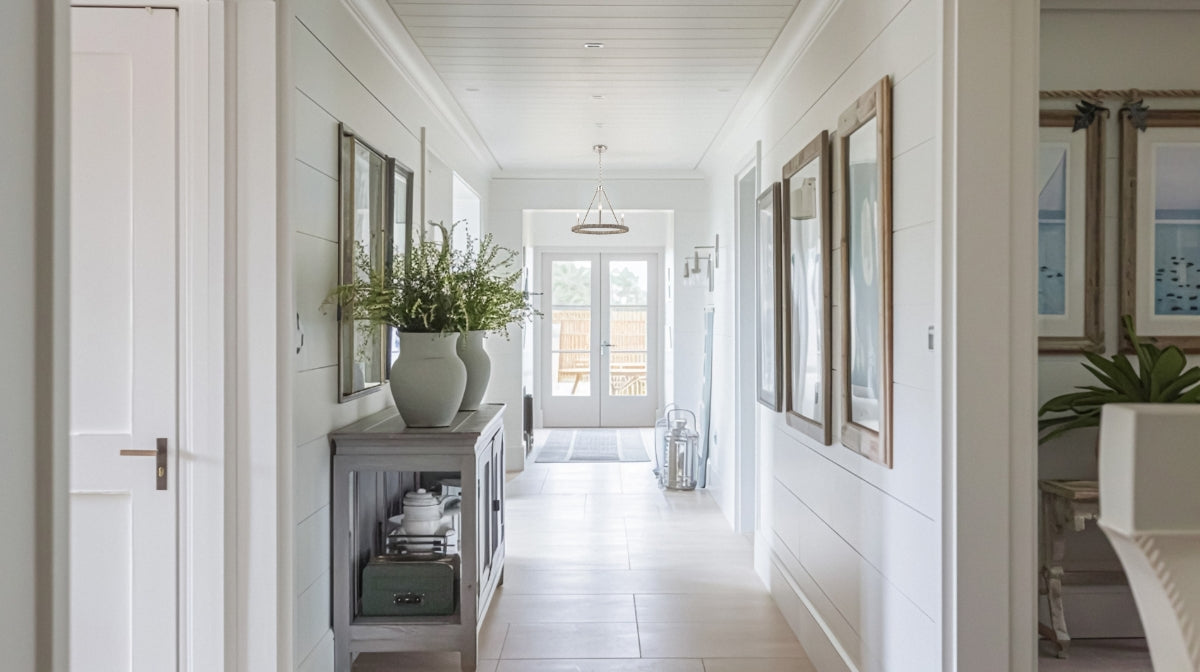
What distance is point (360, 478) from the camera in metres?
2.97

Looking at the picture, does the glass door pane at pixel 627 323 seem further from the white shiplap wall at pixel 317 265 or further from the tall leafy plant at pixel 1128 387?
the tall leafy plant at pixel 1128 387

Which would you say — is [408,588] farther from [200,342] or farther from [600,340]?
[600,340]

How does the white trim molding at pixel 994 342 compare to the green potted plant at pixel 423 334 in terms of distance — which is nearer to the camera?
the white trim molding at pixel 994 342

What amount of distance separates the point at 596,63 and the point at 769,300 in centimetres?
142

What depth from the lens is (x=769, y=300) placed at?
3.97 m

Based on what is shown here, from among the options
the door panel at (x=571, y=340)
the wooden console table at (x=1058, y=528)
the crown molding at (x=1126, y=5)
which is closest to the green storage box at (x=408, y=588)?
the wooden console table at (x=1058, y=528)

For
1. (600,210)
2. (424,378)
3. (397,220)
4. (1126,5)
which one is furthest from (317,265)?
(600,210)

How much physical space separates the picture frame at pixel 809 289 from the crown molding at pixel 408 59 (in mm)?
1760

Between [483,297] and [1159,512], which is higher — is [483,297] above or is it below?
above

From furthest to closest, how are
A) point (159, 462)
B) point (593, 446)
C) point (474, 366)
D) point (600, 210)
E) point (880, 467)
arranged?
point (593, 446) < point (600, 210) < point (474, 366) < point (880, 467) < point (159, 462)

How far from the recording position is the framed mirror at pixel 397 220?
348 cm

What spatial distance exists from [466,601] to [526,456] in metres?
4.49

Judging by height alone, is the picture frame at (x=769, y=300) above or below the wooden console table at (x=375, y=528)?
above

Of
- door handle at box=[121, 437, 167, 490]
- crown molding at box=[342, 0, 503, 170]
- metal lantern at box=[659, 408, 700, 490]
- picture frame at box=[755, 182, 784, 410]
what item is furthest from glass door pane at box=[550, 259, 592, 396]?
door handle at box=[121, 437, 167, 490]
